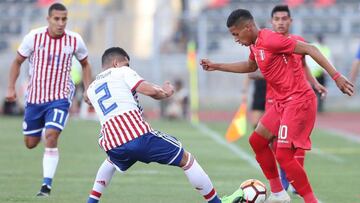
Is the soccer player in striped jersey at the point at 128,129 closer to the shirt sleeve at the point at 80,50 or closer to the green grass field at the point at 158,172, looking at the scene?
the green grass field at the point at 158,172

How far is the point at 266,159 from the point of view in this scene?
37.7 ft

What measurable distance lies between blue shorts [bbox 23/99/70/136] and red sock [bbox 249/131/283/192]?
8.47 feet

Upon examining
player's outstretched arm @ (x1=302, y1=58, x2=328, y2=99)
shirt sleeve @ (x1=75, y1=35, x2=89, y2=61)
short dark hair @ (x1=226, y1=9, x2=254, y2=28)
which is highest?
short dark hair @ (x1=226, y1=9, x2=254, y2=28)

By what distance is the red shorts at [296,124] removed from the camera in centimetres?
1085

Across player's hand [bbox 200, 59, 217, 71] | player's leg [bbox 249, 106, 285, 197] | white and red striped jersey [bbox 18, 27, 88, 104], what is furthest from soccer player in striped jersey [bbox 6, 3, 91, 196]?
player's leg [bbox 249, 106, 285, 197]

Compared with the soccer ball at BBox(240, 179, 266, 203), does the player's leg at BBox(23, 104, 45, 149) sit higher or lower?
higher

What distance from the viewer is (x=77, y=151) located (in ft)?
64.1

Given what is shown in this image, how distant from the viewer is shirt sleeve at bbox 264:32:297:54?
10.6 metres

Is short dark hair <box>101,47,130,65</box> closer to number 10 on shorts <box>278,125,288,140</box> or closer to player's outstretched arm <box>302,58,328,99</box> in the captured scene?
number 10 on shorts <box>278,125,288,140</box>

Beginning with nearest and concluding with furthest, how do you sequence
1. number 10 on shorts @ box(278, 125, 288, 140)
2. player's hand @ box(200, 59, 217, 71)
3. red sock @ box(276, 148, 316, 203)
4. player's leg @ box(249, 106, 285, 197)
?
1. red sock @ box(276, 148, 316, 203)
2. number 10 on shorts @ box(278, 125, 288, 140)
3. player's hand @ box(200, 59, 217, 71)
4. player's leg @ box(249, 106, 285, 197)

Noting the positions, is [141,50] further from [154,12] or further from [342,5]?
[342,5]

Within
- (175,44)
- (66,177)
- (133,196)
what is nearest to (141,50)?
(175,44)

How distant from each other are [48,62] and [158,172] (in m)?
3.44

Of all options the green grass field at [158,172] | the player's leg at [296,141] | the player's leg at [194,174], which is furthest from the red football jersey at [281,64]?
the green grass field at [158,172]
